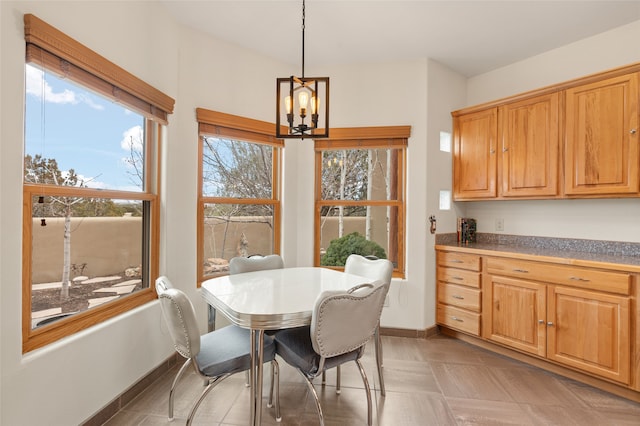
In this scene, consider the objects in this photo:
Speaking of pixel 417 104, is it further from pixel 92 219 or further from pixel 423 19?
pixel 92 219

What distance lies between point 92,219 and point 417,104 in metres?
3.02

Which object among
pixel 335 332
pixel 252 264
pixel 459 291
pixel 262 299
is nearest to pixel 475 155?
pixel 459 291

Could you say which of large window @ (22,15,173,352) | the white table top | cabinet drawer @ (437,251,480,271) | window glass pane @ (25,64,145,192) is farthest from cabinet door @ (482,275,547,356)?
window glass pane @ (25,64,145,192)

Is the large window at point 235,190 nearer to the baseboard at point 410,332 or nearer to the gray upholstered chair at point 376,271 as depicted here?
the gray upholstered chair at point 376,271

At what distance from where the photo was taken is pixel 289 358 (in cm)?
187

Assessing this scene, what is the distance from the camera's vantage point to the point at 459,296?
3219 millimetres

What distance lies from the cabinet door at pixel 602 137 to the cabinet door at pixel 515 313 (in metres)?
0.91

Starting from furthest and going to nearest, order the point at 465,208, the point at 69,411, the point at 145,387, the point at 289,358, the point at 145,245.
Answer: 1. the point at 465,208
2. the point at 145,245
3. the point at 145,387
4. the point at 289,358
5. the point at 69,411

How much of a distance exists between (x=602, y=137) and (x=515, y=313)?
156 centimetres

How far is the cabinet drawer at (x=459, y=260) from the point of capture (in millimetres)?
3088

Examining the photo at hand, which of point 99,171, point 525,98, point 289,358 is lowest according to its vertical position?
point 289,358

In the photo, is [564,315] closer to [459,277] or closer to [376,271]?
[459,277]

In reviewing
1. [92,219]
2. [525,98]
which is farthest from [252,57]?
[525,98]

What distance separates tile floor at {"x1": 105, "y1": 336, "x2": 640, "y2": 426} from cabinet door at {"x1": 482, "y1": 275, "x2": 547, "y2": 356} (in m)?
0.22
